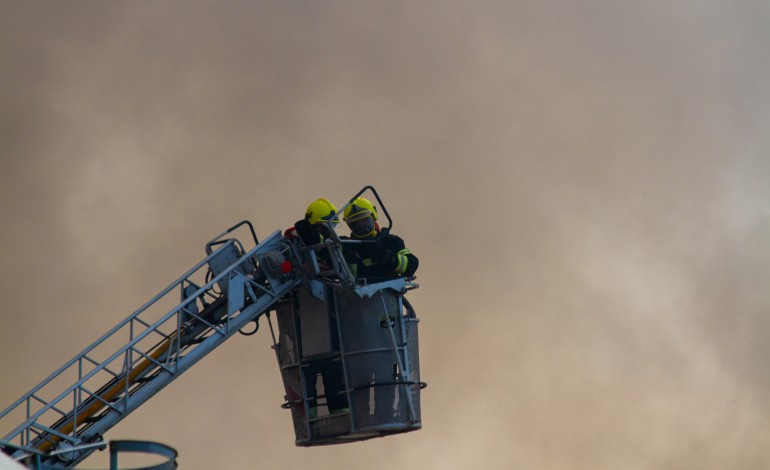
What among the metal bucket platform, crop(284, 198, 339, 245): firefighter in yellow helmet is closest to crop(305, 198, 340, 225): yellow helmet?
crop(284, 198, 339, 245): firefighter in yellow helmet

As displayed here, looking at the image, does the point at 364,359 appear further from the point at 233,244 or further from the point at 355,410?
the point at 233,244

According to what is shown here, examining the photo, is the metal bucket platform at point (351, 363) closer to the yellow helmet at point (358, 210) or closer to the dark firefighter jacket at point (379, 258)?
the dark firefighter jacket at point (379, 258)

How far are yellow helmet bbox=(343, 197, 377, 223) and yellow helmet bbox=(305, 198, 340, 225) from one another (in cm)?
33

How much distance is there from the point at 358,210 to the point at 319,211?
2.69ft

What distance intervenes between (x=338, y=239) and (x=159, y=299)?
11.9 ft

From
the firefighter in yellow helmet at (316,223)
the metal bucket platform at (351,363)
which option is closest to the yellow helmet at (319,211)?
the firefighter in yellow helmet at (316,223)

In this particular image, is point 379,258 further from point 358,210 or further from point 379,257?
point 358,210

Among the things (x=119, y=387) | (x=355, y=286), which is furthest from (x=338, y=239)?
(x=119, y=387)

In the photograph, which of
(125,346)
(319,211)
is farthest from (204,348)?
(319,211)

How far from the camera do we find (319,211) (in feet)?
90.9

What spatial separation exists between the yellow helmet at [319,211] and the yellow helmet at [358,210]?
0.33 m

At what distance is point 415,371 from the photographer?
90.8ft

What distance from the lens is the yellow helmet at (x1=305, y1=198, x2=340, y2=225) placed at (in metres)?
27.6

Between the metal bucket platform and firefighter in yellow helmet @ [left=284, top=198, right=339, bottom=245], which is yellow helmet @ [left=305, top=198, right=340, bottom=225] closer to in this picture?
firefighter in yellow helmet @ [left=284, top=198, right=339, bottom=245]
